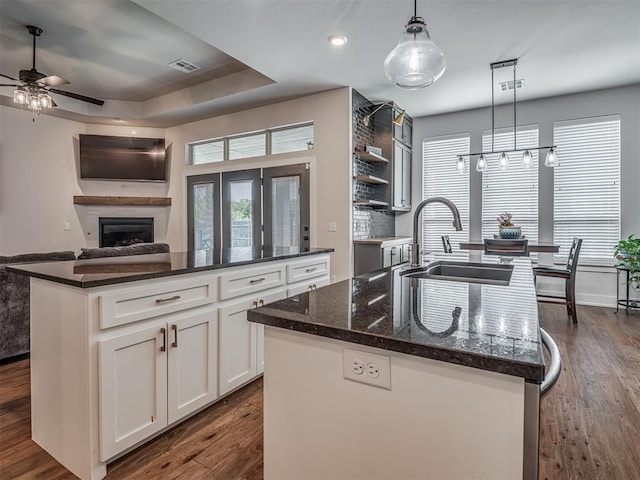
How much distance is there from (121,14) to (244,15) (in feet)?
4.17

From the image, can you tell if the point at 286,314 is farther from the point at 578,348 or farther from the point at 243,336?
the point at 578,348

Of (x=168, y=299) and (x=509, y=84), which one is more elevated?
(x=509, y=84)

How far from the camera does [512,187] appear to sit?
530cm

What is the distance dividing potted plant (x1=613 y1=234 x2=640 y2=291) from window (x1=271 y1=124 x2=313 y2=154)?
3.96 meters

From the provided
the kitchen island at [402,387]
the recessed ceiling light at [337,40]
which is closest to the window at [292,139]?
the recessed ceiling light at [337,40]

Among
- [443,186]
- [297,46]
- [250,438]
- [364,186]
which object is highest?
[297,46]

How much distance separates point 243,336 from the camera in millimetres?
2340

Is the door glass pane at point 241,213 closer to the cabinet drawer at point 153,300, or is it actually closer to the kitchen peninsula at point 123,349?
the kitchen peninsula at point 123,349

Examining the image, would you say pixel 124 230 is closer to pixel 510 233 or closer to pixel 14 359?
pixel 14 359

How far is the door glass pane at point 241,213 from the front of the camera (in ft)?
17.4

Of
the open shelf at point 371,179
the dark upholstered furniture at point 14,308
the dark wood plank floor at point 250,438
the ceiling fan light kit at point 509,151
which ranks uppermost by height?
the ceiling fan light kit at point 509,151

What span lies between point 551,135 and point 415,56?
4.53 metres

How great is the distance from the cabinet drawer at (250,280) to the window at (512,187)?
406 cm

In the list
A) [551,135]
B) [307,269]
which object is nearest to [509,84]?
[551,135]
